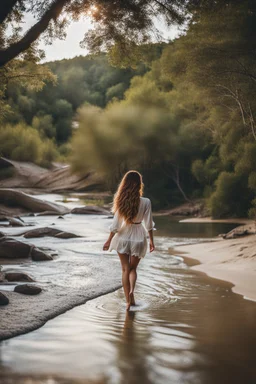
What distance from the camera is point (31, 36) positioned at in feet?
21.0

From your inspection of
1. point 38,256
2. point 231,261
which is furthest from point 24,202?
point 231,261

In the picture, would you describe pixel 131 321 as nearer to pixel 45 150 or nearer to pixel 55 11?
pixel 55 11

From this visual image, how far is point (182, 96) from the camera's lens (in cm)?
2839

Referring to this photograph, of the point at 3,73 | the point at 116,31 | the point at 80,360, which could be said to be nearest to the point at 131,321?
the point at 80,360

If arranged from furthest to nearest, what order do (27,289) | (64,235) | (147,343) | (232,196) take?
(232,196)
(64,235)
(27,289)
(147,343)

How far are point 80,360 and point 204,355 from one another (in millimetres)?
1085

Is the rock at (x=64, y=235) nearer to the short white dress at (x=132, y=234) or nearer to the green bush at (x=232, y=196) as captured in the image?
the short white dress at (x=132, y=234)

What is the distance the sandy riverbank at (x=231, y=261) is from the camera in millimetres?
7631

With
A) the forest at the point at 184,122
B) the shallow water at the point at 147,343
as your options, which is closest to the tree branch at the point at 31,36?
the forest at the point at 184,122

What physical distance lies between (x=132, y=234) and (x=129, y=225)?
12 cm

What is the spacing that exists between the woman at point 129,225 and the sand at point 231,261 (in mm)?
1823

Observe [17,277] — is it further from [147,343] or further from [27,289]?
[147,343]

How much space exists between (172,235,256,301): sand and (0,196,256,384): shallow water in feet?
1.53

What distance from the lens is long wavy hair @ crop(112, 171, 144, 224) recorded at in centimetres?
594
